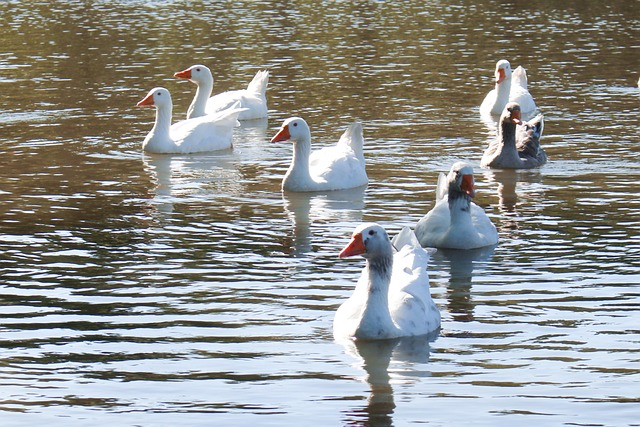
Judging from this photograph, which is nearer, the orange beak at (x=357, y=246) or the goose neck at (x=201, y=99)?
the orange beak at (x=357, y=246)

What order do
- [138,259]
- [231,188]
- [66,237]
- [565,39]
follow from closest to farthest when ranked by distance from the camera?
1. [138,259]
2. [66,237]
3. [231,188]
4. [565,39]

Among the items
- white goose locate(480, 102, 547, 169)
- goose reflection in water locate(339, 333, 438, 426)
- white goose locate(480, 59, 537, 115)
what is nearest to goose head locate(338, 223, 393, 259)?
goose reflection in water locate(339, 333, 438, 426)

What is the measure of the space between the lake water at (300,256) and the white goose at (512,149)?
29 centimetres

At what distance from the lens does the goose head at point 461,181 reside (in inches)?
580

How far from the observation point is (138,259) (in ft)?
46.7

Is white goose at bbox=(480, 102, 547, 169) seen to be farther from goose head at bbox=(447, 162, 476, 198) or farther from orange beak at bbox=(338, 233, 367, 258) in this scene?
orange beak at bbox=(338, 233, 367, 258)

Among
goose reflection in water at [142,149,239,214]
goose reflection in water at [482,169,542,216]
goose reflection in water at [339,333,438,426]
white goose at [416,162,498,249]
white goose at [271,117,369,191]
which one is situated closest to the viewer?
goose reflection in water at [339,333,438,426]

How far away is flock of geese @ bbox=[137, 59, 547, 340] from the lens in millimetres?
11273

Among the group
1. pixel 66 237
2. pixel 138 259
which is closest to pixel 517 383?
pixel 138 259

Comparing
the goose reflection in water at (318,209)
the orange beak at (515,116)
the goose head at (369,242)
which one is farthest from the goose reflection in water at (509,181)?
the goose head at (369,242)

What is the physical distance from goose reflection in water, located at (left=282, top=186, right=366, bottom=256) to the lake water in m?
0.05

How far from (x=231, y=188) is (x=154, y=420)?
372 inches

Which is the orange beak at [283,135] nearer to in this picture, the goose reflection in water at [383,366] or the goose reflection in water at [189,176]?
the goose reflection in water at [189,176]

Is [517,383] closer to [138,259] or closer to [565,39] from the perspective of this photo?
[138,259]
